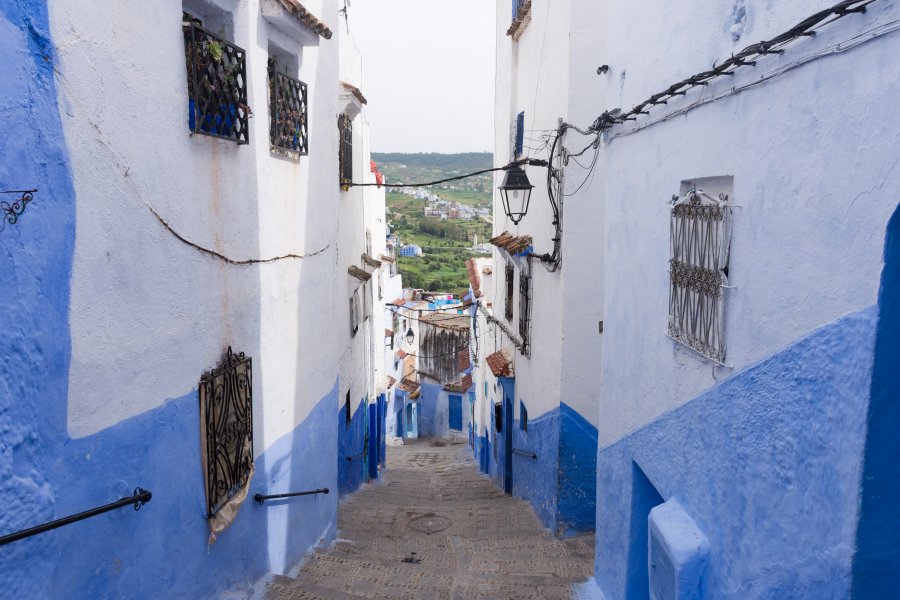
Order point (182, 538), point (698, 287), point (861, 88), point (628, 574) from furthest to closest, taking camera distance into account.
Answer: point (628, 574) → point (182, 538) → point (698, 287) → point (861, 88)

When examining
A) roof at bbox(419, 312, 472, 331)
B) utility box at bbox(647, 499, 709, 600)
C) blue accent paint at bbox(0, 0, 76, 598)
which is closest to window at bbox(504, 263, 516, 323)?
utility box at bbox(647, 499, 709, 600)

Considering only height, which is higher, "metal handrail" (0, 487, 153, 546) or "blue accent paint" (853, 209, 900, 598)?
"blue accent paint" (853, 209, 900, 598)

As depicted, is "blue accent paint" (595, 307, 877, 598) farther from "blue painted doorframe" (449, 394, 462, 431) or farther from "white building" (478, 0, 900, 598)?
"blue painted doorframe" (449, 394, 462, 431)

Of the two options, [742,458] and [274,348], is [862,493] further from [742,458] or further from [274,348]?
[274,348]

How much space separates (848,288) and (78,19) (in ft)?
12.4

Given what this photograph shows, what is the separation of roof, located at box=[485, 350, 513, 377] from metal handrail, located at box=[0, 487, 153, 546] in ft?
31.4

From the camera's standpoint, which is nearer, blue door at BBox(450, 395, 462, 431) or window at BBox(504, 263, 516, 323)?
window at BBox(504, 263, 516, 323)

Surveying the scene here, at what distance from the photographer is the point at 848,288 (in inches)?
113

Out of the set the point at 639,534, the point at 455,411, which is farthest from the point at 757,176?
the point at 455,411

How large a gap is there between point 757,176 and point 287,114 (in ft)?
15.4

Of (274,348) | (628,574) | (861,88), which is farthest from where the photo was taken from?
(274,348)

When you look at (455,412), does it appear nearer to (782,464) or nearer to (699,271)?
(699,271)

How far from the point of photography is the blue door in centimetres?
3637

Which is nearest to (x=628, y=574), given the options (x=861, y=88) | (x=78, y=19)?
(x=861, y=88)
